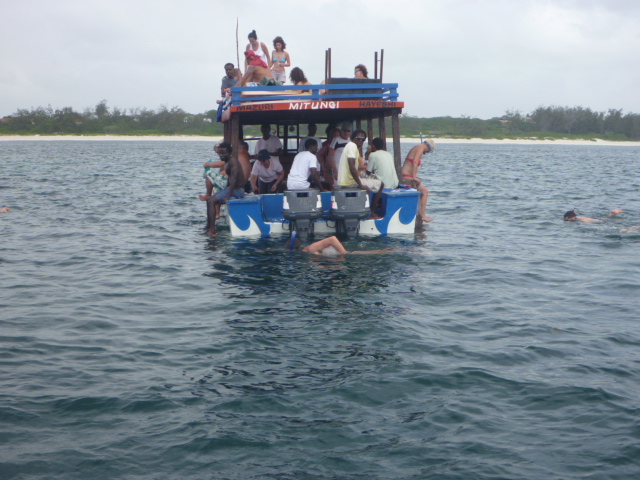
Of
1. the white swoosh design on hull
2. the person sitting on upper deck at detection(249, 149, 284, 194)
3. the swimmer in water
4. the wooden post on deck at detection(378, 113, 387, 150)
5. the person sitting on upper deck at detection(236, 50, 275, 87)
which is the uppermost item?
the person sitting on upper deck at detection(236, 50, 275, 87)

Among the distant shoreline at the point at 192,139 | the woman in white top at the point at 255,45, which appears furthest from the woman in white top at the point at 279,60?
the distant shoreline at the point at 192,139

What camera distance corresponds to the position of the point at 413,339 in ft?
24.0

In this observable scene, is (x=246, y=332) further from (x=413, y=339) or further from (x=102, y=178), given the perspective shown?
(x=102, y=178)

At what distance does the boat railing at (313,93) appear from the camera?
12.3 m

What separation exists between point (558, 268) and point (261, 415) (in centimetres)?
710

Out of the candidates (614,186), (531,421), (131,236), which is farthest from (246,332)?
(614,186)

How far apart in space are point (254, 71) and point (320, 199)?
3572 millimetres

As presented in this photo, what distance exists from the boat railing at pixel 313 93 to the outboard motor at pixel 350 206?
75.2 inches

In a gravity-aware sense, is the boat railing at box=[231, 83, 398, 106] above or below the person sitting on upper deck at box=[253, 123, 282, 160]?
above

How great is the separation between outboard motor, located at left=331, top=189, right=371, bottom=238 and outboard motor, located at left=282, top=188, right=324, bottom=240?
0.32 m

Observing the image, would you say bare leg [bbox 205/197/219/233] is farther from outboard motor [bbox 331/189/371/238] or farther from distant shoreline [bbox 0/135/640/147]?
distant shoreline [bbox 0/135/640/147]

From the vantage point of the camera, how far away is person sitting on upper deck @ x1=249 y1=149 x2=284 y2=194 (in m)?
13.9

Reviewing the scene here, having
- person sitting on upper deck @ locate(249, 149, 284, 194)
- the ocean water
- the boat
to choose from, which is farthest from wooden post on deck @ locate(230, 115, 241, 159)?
the ocean water

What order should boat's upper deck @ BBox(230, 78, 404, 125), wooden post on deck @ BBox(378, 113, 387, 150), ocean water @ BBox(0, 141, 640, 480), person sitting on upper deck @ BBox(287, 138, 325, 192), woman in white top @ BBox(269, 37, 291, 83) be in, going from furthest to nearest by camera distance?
woman in white top @ BBox(269, 37, 291, 83) → wooden post on deck @ BBox(378, 113, 387, 150) → boat's upper deck @ BBox(230, 78, 404, 125) → person sitting on upper deck @ BBox(287, 138, 325, 192) → ocean water @ BBox(0, 141, 640, 480)
